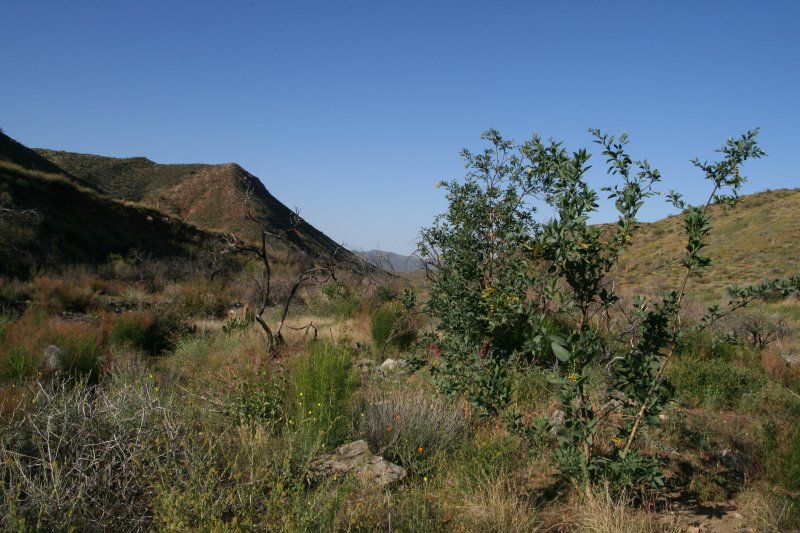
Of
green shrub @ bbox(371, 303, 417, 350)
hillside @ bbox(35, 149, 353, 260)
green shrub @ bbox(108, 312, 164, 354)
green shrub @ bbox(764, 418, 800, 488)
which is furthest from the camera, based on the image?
hillside @ bbox(35, 149, 353, 260)

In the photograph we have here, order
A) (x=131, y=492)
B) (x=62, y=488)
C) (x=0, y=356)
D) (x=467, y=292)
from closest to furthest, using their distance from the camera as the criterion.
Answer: (x=62, y=488) < (x=131, y=492) < (x=467, y=292) < (x=0, y=356)

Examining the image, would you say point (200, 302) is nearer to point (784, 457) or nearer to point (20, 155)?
point (784, 457)

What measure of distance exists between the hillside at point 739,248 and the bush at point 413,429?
1878cm

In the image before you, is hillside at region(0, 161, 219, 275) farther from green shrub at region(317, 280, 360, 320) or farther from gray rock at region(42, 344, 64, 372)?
gray rock at region(42, 344, 64, 372)

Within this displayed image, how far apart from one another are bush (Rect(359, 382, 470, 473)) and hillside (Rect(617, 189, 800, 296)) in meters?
18.8

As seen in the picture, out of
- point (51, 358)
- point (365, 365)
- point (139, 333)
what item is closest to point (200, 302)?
point (139, 333)

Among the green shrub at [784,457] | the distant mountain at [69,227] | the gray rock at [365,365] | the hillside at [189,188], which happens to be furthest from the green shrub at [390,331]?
the hillside at [189,188]

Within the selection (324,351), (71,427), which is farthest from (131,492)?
(324,351)

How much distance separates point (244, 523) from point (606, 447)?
3.19 meters

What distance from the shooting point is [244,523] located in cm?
268

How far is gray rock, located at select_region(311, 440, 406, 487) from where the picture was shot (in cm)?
374

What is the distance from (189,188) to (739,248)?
43895 millimetres

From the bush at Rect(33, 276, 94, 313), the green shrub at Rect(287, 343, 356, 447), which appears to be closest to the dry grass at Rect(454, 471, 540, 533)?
the green shrub at Rect(287, 343, 356, 447)

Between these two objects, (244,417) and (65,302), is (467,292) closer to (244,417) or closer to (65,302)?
(244,417)
